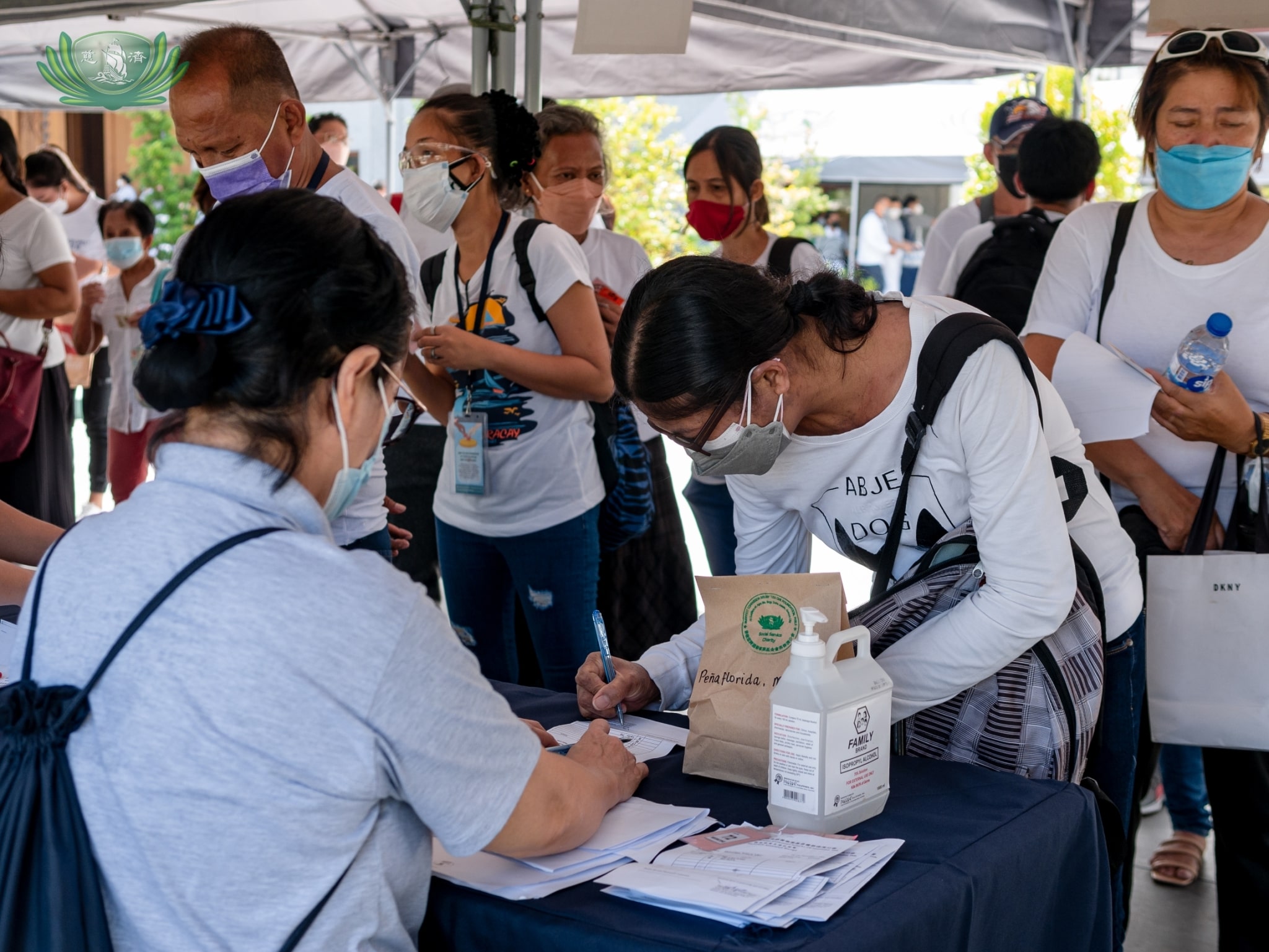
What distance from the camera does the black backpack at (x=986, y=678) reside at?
1568 mm

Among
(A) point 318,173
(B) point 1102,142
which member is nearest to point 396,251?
(A) point 318,173

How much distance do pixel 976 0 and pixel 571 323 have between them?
123 inches

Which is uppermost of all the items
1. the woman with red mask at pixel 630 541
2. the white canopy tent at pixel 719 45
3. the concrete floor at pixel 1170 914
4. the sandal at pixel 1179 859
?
the white canopy tent at pixel 719 45

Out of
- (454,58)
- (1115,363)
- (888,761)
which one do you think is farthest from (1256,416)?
(454,58)

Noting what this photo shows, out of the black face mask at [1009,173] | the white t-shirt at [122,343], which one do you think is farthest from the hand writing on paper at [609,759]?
the white t-shirt at [122,343]

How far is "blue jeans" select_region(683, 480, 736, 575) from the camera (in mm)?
3342

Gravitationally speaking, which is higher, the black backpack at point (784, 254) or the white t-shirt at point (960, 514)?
the black backpack at point (784, 254)

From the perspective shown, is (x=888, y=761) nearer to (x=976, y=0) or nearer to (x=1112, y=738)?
(x=1112, y=738)

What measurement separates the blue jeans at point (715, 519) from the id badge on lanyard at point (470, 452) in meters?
0.93

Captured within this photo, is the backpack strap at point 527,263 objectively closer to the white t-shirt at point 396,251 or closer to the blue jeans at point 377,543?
the white t-shirt at point 396,251

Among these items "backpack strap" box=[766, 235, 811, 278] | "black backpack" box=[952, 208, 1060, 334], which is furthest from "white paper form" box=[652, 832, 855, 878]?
"backpack strap" box=[766, 235, 811, 278]

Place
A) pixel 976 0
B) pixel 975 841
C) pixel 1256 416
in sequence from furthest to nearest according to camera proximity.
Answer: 1. pixel 976 0
2. pixel 1256 416
3. pixel 975 841

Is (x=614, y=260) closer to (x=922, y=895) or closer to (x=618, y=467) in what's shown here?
(x=618, y=467)

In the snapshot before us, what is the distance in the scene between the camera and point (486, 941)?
1145 mm
